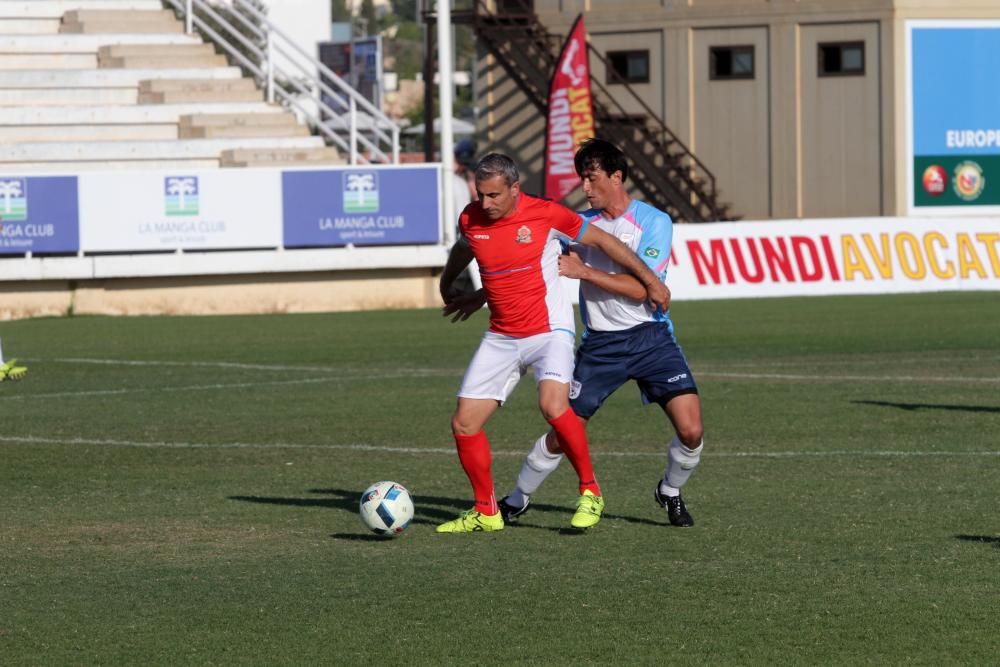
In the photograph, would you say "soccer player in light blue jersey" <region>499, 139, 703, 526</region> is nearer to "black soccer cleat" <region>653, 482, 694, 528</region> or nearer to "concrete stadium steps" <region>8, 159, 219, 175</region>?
"black soccer cleat" <region>653, 482, 694, 528</region>

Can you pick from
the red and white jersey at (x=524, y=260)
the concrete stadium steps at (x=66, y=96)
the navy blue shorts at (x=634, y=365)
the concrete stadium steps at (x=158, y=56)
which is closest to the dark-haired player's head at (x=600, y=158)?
the red and white jersey at (x=524, y=260)

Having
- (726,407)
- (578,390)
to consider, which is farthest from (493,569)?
(726,407)

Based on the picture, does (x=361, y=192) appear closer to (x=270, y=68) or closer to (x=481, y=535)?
(x=270, y=68)

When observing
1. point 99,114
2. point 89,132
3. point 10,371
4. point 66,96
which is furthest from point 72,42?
point 10,371

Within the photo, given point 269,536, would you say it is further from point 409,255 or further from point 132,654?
point 409,255

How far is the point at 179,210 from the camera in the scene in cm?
2919

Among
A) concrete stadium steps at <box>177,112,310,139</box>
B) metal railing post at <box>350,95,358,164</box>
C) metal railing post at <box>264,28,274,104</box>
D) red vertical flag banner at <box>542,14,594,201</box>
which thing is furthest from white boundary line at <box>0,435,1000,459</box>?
red vertical flag banner at <box>542,14,594,201</box>

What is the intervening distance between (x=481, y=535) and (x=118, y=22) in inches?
1164

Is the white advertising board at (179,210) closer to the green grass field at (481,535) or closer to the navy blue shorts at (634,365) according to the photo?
the green grass field at (481,535)

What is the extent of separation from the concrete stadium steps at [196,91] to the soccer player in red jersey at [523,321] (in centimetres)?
2638

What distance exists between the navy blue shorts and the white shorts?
0.23 meters

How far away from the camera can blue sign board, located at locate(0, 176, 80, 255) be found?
28.5 meters

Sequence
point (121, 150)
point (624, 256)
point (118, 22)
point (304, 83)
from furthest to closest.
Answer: point (118, 22), point (304, 83), point (121, 150), point (624, 256)

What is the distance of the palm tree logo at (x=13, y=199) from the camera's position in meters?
28.4
